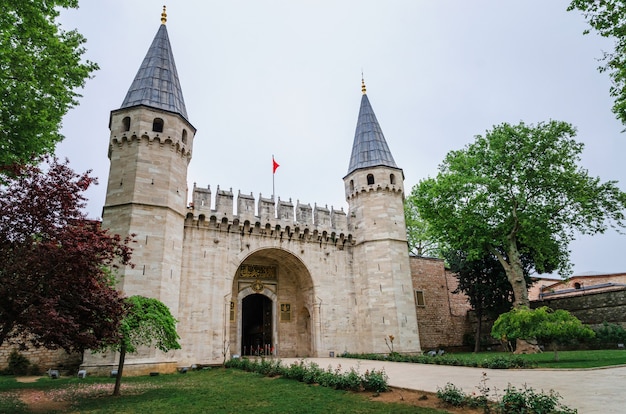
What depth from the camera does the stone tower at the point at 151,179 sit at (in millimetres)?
15211

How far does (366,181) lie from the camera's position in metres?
22.7

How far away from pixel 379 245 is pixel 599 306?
504 inches

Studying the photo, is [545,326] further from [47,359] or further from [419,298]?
[47,359]

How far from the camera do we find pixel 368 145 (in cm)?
2383

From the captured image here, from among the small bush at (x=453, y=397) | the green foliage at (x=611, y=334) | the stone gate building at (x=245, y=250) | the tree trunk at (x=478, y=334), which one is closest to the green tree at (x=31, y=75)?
the stone gate building at (x=245, y=250)

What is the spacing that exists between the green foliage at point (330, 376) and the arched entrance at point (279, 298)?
6.54 metres

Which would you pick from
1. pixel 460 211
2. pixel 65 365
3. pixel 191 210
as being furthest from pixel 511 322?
pixel 65 365

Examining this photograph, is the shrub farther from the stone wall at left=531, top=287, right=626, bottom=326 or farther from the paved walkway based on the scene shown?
the stone wall at left=531, top=287, right=626, bottom=326

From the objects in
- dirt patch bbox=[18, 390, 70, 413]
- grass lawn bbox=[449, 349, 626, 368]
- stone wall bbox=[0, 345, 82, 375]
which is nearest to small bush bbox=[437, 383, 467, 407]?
grass lawn bbox=[449, 349, 626, 368]

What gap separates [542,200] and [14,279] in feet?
72.2

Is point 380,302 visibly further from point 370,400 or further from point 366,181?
point 370,400

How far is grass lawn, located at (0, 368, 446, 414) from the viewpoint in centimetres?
750

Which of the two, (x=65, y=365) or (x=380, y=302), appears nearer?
(x=65, y=365)

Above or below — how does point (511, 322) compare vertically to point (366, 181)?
below
